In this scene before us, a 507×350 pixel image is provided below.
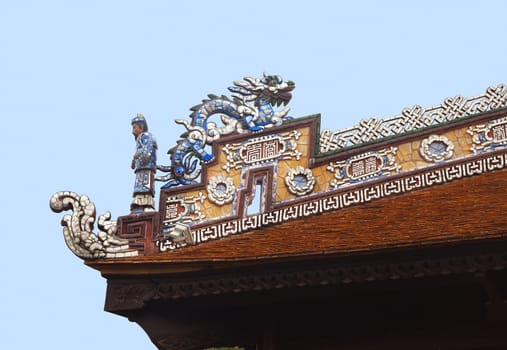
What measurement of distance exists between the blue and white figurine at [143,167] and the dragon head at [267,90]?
132cm

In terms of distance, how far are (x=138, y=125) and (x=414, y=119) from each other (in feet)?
11.4

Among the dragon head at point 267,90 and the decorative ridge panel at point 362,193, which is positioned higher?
the dragon head at point 267,90

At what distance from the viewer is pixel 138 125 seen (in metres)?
12.9

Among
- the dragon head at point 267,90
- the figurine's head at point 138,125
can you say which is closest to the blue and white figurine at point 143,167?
the figurine's head at point 138,125

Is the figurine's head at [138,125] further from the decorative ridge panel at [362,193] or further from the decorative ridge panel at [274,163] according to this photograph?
the decorative ridge panel at [362,193]

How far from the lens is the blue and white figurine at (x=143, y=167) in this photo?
491 inches

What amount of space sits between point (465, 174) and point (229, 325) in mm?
3478

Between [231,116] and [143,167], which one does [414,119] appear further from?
[143,167]

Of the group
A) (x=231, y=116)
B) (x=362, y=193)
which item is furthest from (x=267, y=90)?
(x=362, y=193)

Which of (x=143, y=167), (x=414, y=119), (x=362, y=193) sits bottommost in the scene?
(x=362, y=193)

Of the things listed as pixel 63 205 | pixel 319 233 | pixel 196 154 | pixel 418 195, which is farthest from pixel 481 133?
pixel 63 205

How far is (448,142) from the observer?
41.9 ft

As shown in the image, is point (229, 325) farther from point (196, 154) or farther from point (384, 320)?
point (196, 154)

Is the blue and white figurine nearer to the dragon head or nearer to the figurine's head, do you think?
the figurine's head
